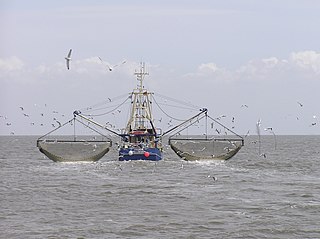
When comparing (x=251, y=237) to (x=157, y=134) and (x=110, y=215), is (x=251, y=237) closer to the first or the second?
(x=110, y=215)

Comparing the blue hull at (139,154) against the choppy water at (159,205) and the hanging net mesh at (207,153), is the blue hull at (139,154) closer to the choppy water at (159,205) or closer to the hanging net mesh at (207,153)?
the hanging net mesh at (207,153)

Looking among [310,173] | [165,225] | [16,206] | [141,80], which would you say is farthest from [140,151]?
[165,225]

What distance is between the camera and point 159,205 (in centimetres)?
3500

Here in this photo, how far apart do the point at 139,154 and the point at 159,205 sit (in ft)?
99.0

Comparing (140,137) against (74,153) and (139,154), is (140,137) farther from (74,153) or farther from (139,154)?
(74,153)

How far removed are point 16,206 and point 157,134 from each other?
109ft

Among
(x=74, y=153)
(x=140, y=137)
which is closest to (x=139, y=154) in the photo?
(x=140, y=137)

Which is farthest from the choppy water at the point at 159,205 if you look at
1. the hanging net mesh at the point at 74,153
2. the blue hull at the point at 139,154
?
the blue hull at the point at 139,154

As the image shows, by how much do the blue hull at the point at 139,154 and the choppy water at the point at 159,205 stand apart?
27.1 ft

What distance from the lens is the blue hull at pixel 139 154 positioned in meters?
64.9

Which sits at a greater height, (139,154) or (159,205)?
(139,154)

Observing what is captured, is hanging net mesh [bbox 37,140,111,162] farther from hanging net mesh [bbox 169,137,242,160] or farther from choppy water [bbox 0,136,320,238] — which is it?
hanging net mesh [bbox 169,137,242,160]

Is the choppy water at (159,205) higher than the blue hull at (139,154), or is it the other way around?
the blue hull at (139,154)

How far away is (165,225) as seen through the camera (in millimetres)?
28875
